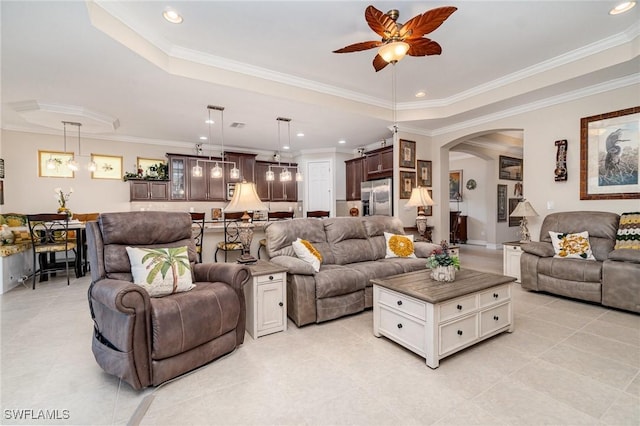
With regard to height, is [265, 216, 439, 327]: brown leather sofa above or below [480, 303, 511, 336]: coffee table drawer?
above

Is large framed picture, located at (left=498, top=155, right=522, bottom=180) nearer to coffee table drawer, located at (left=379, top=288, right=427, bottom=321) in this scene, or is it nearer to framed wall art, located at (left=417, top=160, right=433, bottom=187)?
framed wall art, located at (left=417, top=160, right=433, bottom=187)

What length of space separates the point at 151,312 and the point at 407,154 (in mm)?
4939

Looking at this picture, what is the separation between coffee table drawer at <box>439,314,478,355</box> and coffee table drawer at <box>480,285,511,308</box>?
0.55ft

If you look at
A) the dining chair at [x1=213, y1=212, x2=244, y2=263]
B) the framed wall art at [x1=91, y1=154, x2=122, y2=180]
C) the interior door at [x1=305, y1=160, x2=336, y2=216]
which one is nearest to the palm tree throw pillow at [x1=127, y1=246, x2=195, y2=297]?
the dining chair at [x1=213, y1=212, x2=244, y2=263]

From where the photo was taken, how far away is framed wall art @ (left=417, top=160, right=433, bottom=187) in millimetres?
5668

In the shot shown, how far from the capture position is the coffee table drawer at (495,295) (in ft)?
7.98

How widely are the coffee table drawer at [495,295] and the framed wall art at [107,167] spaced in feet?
23.4

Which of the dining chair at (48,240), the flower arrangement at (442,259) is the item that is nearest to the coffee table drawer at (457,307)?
the flower arrangement at (442,259)

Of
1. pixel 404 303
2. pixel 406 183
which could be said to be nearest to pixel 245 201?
pixel 404 303

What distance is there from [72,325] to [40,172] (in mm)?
4480

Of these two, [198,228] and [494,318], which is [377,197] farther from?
[494,318]

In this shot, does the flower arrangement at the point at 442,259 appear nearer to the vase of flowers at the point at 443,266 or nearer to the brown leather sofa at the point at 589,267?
the vase of flowers at the point at 443,266

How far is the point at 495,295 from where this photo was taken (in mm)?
2527

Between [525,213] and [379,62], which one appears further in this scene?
[525,213]
